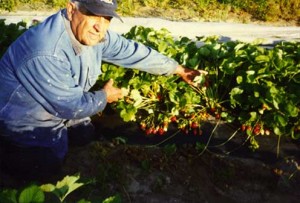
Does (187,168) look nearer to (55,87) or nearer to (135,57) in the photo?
(135,57)

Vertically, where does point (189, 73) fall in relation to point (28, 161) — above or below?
above

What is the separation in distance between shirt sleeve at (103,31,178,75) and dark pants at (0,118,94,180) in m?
0.93

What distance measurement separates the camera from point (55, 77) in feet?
9.95

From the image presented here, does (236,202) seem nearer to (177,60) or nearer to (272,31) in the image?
(177,60)

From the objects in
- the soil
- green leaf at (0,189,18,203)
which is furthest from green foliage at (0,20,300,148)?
green leaf at (0,189,18,203)

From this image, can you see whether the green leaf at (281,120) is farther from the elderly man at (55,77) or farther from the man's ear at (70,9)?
the man's ear at (70,9)

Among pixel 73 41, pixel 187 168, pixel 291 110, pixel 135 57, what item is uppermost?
pixel 73 41

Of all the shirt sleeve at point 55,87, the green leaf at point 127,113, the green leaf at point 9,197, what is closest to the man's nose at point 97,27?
the shirt sleeve at point 55,87

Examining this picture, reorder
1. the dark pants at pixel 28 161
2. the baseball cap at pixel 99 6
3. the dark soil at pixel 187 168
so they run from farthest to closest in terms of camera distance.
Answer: the dark soil at pixel 187 168 → the dark pants at pixel 28 161 → the baseball cap at pixel 99 6

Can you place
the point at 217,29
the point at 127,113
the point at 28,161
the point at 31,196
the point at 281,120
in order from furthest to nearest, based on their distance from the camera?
the point at 217,29, the point at 127,113, the point at 281,120, the point at 28,161, the point at 31,196

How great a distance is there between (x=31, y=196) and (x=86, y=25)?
1.64 metres

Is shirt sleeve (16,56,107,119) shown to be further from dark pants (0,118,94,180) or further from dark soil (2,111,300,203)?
dark soil (2,111,300,203)

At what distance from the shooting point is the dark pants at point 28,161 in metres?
3.46

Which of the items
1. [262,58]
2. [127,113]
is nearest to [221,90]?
[262,58]
